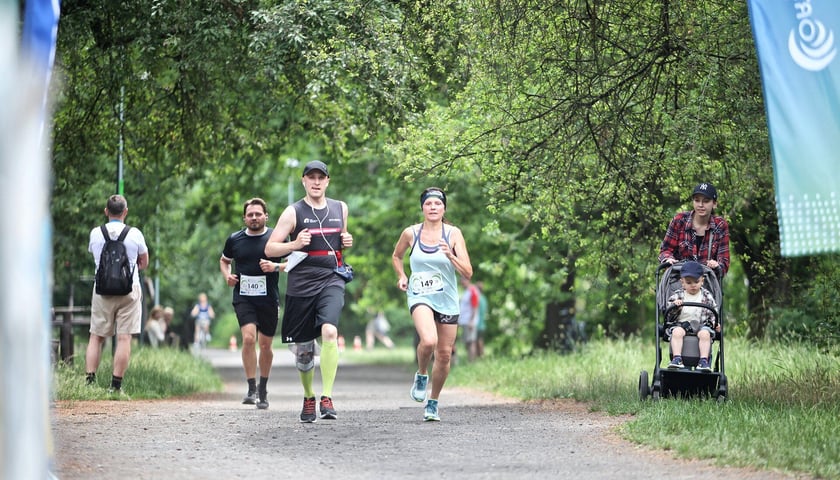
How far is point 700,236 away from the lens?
1118 centimetres

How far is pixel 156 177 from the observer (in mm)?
22922

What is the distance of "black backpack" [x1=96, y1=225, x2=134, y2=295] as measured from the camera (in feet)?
42.5

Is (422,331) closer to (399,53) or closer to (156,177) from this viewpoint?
(399,53)

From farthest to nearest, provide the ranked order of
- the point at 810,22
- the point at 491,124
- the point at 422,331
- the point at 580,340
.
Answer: the point at 580,340 → the point at 491,124 → the point at 422,331 → the point at 810,22

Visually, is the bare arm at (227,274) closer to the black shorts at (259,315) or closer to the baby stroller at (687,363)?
the black shorts at (259,315)

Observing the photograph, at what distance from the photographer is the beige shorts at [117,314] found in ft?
43.4

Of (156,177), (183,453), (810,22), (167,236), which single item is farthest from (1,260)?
(167,236)

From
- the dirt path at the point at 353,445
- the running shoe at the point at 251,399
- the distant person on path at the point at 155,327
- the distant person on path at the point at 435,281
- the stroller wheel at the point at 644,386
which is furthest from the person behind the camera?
the distant person on path at the point at 155,327

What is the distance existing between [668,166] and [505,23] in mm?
2098

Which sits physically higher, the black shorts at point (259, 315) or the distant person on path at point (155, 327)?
the black shorts at point (259, 315)

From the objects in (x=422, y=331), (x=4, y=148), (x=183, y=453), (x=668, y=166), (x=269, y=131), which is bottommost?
(x=183, y=453)

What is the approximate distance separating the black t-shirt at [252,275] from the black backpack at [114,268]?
123 centimetres

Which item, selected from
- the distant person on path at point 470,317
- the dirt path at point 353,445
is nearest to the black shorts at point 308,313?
the dirt path at point 353,445

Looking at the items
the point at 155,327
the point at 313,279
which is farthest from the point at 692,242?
the point at 155,327
